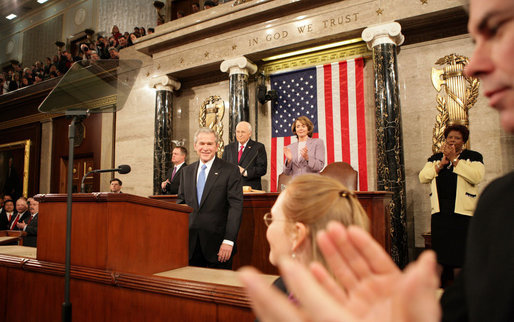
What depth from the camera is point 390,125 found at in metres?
5.56

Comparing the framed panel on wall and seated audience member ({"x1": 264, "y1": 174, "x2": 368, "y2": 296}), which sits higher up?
the framed panel on wall

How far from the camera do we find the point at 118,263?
80.2 inches

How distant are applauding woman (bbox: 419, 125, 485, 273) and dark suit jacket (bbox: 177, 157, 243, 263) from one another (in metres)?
1.95

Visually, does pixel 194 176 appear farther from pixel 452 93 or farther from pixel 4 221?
A: pixel 4 221

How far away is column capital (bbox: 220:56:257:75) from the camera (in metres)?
7.03

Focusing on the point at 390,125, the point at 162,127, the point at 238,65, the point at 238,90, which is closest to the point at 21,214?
the point at 162,127

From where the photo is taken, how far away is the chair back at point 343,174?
17.3ft

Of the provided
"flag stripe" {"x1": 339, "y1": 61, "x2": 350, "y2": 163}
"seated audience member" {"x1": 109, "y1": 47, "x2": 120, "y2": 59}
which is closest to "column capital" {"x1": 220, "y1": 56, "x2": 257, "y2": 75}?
"flag stripe" {"x1": 339, "y1": 61, "x2": 350, "y2": 163}

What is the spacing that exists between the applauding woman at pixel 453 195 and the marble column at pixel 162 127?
532 cm

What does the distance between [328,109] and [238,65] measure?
6.23 ft

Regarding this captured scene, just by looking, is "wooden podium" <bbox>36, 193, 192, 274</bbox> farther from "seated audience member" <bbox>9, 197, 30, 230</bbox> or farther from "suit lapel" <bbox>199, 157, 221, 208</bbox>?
"seated audience member" <bbox>9, 197, 30, 230</bbox>

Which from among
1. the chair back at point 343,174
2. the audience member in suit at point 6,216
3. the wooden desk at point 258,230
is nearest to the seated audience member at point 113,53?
the audience member in suit at point 6,216

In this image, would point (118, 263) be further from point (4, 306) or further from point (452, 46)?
point (452, 46)

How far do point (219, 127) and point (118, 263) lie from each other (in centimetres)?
592
